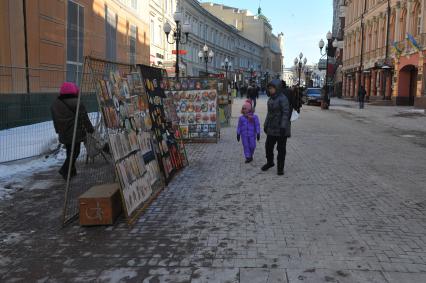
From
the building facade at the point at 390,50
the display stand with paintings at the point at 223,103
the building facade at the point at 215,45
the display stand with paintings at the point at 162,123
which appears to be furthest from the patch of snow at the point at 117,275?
the building facade at the point at 215,45

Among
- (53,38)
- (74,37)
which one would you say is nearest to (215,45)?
(74,37)

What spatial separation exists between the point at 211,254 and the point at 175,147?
4.11m

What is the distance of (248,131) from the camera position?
9.30 metres

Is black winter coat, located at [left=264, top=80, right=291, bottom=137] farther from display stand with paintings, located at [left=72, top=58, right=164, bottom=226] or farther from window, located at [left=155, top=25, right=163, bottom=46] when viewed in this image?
window, located at [left=155, top=25, right=163, bottom=46]

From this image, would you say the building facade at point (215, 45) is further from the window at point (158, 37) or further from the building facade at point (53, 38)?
the building facade at point (53, 38)

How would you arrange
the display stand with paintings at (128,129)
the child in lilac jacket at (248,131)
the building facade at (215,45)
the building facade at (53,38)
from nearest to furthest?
1. the display stand with paintings at (128,129)
2. the child in lilac jacket at (248,131)
3. the building facade at (53,38)
4. the building facade at (215,45)

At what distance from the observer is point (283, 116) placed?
7.98 metres

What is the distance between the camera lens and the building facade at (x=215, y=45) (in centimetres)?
5484

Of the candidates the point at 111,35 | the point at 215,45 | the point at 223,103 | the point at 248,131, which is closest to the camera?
the point at 248,131

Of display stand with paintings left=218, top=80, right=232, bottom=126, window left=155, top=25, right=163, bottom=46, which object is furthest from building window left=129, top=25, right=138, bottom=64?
window left=155, top=25, right=163, bottom=46

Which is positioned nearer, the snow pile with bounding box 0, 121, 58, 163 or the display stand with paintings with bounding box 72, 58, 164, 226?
the display stand with paintings with bounding box 72, 58, 164, 226

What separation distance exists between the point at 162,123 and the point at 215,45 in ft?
207

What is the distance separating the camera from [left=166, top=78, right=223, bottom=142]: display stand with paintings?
41.0 ft

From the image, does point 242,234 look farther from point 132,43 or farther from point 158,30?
point 158,30
